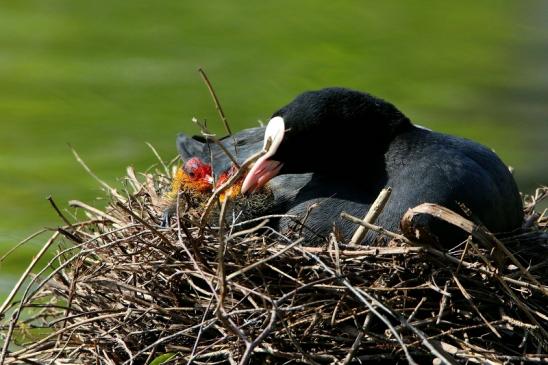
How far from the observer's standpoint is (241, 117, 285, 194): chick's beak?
3.90m

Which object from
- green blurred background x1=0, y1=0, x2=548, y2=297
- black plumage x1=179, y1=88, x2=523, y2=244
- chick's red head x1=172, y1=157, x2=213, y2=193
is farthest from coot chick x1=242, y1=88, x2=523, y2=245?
green blurred background x1=0, y1=0, x2=548, y2=297

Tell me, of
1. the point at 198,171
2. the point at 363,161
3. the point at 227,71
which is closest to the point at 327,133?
the point at 363,161

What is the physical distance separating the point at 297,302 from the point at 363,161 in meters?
0.66

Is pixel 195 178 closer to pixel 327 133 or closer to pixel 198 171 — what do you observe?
pixel 198 171

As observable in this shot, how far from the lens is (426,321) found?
338cm

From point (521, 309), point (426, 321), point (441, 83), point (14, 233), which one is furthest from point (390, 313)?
point (441, 83)

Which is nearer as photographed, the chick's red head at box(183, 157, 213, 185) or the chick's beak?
the chick's beak

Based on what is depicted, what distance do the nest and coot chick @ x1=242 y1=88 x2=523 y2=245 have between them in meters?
0.19

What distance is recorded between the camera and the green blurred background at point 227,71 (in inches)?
268

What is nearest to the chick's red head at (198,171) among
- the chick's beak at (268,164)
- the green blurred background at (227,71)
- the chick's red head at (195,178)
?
the chick's red head at (195,178)

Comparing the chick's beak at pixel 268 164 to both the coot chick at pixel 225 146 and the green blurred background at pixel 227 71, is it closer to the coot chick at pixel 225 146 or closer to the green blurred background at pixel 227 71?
the coot chick at pixel 225 146

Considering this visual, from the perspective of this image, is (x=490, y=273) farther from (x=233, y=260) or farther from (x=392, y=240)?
(x=233, y=260)

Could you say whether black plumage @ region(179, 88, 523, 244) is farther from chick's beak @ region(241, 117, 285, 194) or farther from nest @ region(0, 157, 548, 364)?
nest @ region(0, 157, 548, 364)

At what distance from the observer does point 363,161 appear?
156 inches
